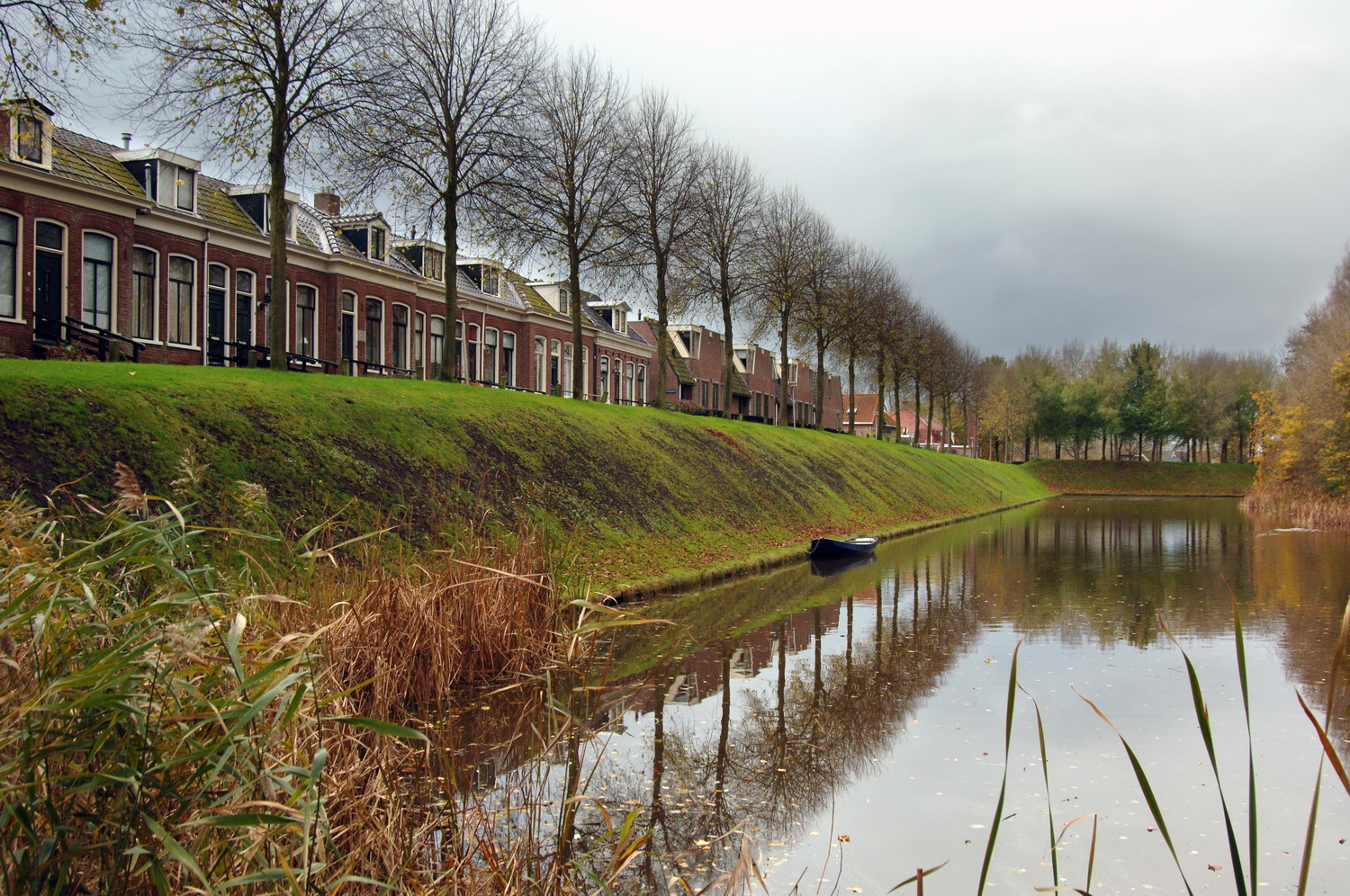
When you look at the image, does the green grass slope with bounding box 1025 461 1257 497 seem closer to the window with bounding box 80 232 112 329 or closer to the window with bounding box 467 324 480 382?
the window with bounding box 467 324 480 382

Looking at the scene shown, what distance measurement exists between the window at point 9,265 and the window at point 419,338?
13.7 metres

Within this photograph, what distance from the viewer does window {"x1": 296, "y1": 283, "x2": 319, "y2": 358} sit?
28688 millimetres

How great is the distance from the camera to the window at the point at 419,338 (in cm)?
3355

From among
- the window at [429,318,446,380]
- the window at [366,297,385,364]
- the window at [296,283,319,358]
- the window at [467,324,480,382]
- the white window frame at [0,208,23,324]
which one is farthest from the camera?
the window at [467,324,480,382]

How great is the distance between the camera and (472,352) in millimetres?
36844

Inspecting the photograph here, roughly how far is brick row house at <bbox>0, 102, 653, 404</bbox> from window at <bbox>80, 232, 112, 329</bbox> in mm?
27

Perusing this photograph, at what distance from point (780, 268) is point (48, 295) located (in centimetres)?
2531

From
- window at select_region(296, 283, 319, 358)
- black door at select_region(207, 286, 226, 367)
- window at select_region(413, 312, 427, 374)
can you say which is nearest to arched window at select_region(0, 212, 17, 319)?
black door at select_region(207, 286, 226, 367)

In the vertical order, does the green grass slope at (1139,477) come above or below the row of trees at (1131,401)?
below

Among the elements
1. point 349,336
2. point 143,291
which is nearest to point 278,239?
point 143,291

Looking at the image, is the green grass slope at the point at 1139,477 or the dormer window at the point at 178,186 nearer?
the dormer window at the point at 178,186

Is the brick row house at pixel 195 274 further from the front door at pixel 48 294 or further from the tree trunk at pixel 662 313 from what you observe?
the tree trunk at pixel 662 313

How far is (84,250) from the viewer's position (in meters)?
22.3

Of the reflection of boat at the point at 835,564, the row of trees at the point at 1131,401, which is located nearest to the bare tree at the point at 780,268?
the reflection of boat at the point at 835,564
